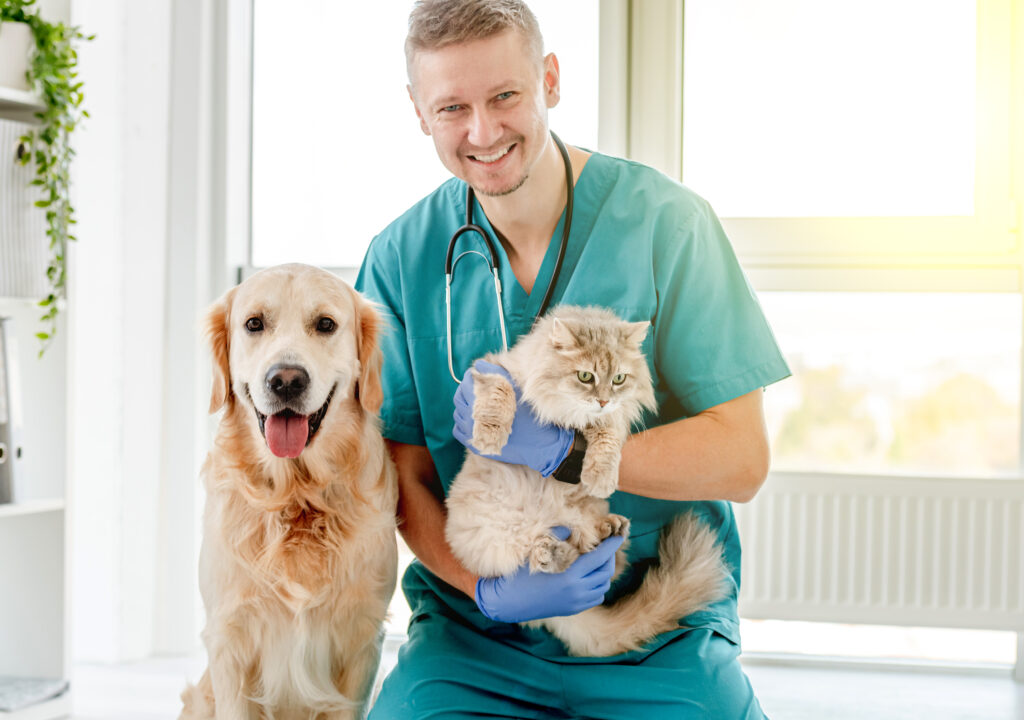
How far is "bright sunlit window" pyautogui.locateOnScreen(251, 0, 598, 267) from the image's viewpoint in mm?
2943

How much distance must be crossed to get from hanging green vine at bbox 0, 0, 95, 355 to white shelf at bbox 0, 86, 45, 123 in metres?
0.02

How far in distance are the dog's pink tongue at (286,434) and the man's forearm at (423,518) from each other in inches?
12.3

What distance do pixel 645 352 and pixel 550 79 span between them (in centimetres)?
55

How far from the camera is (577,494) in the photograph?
1.40 metres

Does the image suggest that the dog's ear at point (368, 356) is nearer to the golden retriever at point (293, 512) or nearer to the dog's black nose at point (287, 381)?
the golden retriever at point (293, 512)

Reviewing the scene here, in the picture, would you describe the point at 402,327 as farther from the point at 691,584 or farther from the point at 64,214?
the point at 64,214

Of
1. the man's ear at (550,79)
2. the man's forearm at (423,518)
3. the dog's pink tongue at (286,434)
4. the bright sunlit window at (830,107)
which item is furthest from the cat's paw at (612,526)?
the bright sunlit window at (830,107)

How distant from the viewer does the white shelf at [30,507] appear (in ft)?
7.09

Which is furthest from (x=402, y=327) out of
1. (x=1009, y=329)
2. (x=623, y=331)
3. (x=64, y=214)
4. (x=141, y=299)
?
(x=1009, y=329)

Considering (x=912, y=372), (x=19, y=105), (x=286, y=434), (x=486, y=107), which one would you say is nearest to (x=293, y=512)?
(x=286, y=434)

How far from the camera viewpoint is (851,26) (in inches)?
106

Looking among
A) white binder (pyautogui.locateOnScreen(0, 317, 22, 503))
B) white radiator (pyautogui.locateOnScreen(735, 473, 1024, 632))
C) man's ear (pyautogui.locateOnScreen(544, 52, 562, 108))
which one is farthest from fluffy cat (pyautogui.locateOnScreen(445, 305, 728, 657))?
white binder (pyautogui.locateOnScreen(0, 317, 22, 503))

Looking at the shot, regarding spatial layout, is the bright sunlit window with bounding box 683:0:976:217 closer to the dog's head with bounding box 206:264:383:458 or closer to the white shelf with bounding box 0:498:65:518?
the dog's head with bounding box 206:264:383:458

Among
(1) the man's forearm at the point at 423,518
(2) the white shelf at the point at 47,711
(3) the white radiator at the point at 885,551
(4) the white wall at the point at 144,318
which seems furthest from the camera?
(4) the white wall at the point at 144,318
